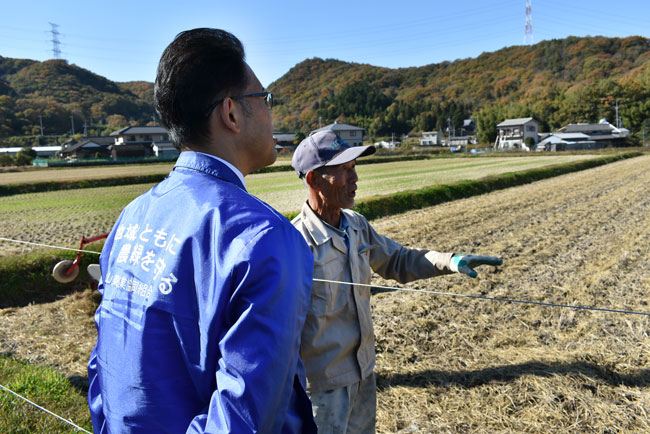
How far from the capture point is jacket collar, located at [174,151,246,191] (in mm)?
1160

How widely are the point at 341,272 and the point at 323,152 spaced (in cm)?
65

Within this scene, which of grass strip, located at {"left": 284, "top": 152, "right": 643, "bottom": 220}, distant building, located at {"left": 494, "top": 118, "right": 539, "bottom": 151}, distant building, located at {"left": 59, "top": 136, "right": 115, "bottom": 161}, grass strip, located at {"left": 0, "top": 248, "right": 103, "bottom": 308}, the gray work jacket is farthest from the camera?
distant building, located at {"left": 494, "top": 118, "right": 539, "bottom": 151}

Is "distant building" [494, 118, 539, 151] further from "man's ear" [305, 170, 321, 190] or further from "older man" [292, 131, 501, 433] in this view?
"man's ear" [305, 170, 321, 190]

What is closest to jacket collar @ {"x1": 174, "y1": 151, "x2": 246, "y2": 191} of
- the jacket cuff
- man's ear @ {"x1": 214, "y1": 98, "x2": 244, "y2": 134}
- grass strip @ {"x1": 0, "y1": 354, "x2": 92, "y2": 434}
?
man's ear @ {"x1": 214, "y1": 98, "x2": 244, "y2": 134}

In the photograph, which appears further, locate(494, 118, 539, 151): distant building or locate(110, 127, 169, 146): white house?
locate(494, 118, 539, 151): distant building

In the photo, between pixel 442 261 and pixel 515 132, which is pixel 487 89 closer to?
pixel 515 132

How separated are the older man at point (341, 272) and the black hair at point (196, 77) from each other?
3.55 ft

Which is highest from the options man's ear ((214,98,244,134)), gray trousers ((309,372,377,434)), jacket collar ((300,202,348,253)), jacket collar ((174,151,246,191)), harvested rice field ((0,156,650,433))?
man's ear ((214,98,244,134))

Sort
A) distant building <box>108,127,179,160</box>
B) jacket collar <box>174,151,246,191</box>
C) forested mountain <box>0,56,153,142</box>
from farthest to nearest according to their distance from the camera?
forested mountain <box>0,56,153,142</box> < distant building <box>108,127,179,160</box> < jacket collar <box>174,151,246,191</box>

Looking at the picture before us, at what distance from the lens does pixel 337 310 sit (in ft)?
7.04

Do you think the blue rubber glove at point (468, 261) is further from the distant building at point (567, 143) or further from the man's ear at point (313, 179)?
the distant building at point (567, 143)

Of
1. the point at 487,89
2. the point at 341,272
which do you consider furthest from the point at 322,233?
the point at 487,89

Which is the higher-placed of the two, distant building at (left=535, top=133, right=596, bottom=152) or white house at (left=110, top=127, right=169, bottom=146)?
white house at (left=110, top=127, right=169, bottom=146)

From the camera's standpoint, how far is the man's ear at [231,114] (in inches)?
47.5
